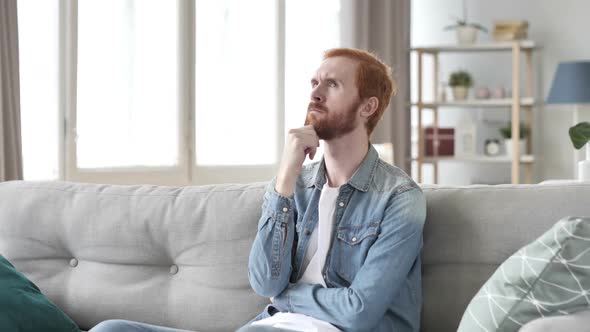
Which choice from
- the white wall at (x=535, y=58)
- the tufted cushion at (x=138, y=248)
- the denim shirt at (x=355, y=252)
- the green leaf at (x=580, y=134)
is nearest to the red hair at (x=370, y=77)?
A: the denim shirt at (x=355, y=252)

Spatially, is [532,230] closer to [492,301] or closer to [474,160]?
[492,301]

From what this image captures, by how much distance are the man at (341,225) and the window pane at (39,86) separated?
2.25 metres

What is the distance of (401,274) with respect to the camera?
1.95 m

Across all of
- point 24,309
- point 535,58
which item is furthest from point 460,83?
point 24,309

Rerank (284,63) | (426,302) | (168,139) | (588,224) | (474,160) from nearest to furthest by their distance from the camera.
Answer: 1. (588,224)
2. (426,302)
3. (168,139)
4. (284,63)
5. (474,160)

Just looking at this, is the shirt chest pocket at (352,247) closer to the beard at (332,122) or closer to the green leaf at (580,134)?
the beard at (332,122)

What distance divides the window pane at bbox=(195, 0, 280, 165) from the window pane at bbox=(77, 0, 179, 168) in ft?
0.74

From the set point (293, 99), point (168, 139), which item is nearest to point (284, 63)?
point (293, 99)

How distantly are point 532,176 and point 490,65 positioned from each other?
895 mm

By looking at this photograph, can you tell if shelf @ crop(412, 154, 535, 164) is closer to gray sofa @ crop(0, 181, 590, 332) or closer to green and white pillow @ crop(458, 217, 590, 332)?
gray sofa @ crop(0, 181, 590, 332)

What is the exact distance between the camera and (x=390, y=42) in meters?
6.04

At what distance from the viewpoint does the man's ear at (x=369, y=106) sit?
2.19 meters

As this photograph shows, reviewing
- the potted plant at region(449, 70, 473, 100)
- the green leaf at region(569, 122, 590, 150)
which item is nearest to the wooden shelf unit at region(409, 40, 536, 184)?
the potted plant at region(449, 70, 473, 100)

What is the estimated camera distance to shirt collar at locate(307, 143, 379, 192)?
2098 mm
